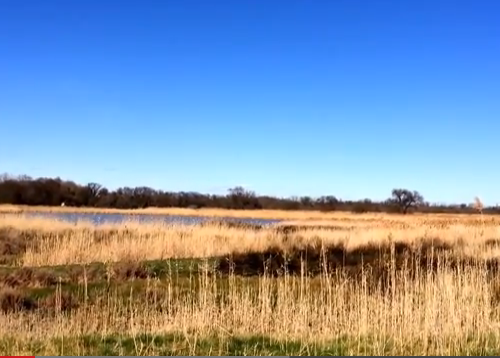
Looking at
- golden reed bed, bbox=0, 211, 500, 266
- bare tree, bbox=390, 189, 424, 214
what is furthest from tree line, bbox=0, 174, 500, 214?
golden reed bed, bbox=0, 211, 500, 266

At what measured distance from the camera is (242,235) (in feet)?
66.1

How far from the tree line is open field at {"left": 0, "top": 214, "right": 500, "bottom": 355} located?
164 ft

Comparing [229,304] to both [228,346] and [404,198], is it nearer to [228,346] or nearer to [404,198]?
[228,346]

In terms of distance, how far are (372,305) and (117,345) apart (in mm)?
4184

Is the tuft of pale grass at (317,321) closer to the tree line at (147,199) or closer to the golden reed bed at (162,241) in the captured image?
the golden reed bed at (162,241)

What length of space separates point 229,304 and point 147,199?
69.2 metres

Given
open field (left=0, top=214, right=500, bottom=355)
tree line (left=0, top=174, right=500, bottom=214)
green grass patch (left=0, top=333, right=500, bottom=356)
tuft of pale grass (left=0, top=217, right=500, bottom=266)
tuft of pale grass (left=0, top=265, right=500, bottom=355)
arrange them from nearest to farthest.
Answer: green grass patch (left=0, top=333, right=500, bottom=356) < open field (left=0, top=214, right=500, bottom=355) < tuft of pale grass (left=0, top=265, right=500, bottom=355) < tuft of pale grass (left=0, top=217, right=500, bottom=266) < tree line (left=0, top=174, right=500, bottom=214)

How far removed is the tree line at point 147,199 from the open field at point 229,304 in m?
50.1

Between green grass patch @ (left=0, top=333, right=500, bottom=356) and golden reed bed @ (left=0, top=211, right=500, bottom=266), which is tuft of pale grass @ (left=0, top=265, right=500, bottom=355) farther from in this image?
golden reed bed @ (left=0, top=211, right=500, bottom=266)

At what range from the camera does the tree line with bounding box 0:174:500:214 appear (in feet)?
214

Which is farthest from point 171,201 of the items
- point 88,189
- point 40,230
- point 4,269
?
point 4,269

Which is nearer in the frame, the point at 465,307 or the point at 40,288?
the point at 465,307

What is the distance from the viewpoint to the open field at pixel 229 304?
625 centimetres

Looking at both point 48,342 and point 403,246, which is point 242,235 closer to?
point 403,246
